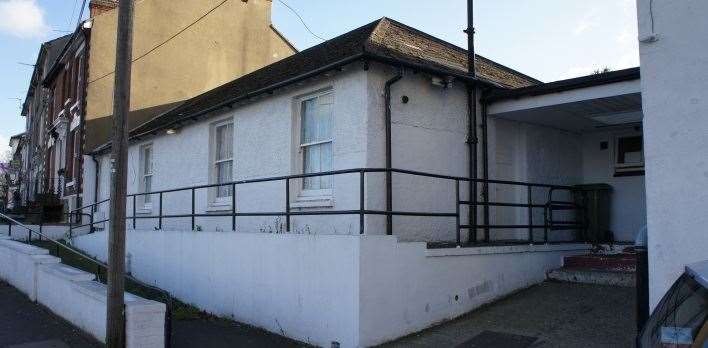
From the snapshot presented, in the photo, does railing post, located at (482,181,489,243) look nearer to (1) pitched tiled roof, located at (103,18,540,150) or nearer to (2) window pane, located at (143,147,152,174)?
(1) pitched tiled roof, located at (103,18,540,150)

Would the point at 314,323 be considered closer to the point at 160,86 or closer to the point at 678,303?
the point at 678,303

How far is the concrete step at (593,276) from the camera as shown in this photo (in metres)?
8.84

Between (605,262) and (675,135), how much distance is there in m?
4.19

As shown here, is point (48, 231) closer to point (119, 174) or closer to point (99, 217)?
point (99, 217)

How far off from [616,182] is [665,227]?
5.96 m

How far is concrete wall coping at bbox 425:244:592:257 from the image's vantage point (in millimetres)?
8221

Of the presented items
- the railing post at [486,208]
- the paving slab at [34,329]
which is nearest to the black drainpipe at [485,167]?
the railing post at [486,208]

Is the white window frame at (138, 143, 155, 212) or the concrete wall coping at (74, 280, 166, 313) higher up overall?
the white window frame at (138, 143, 155, 212)

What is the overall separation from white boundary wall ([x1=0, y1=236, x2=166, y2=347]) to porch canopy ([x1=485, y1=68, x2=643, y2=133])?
6471mm

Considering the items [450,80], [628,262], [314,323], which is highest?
[450,80]

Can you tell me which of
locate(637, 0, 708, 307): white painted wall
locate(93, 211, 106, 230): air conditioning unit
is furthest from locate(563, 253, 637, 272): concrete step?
locate(93, 211, 106, 230): air conditioning unit

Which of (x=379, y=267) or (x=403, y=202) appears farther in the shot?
(x=403, y=202)

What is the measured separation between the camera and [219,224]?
12.5 m

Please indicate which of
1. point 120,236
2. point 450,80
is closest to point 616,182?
point 450,80
